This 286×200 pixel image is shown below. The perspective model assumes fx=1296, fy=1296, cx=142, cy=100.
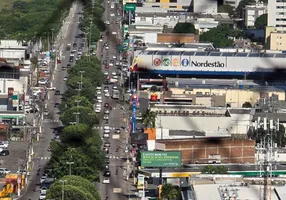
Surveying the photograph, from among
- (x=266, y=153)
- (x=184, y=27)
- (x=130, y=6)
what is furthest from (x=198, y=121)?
(x=130, y=6)

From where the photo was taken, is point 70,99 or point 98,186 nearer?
point 98,186

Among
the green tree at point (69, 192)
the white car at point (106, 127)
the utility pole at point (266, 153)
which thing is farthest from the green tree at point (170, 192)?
the white car at point (106, 127)

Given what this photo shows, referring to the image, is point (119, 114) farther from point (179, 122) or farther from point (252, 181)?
point (252, 181)

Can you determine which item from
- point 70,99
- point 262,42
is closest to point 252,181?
point 70,99

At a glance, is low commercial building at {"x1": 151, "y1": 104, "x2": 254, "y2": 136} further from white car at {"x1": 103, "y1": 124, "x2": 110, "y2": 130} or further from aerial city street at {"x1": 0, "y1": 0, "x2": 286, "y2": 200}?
white car at {"x1": 103, "y1": 124, "x2": 110, "y2": 130}

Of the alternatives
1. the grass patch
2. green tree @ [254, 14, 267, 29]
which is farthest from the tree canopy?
the grass patch

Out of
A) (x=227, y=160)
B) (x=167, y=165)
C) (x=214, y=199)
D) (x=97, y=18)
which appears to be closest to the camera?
(x=97, y=18)

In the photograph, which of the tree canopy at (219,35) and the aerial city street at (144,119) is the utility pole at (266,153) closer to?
the aerial city street at (144,119)

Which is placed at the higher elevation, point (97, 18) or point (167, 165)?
point (97, 18)
